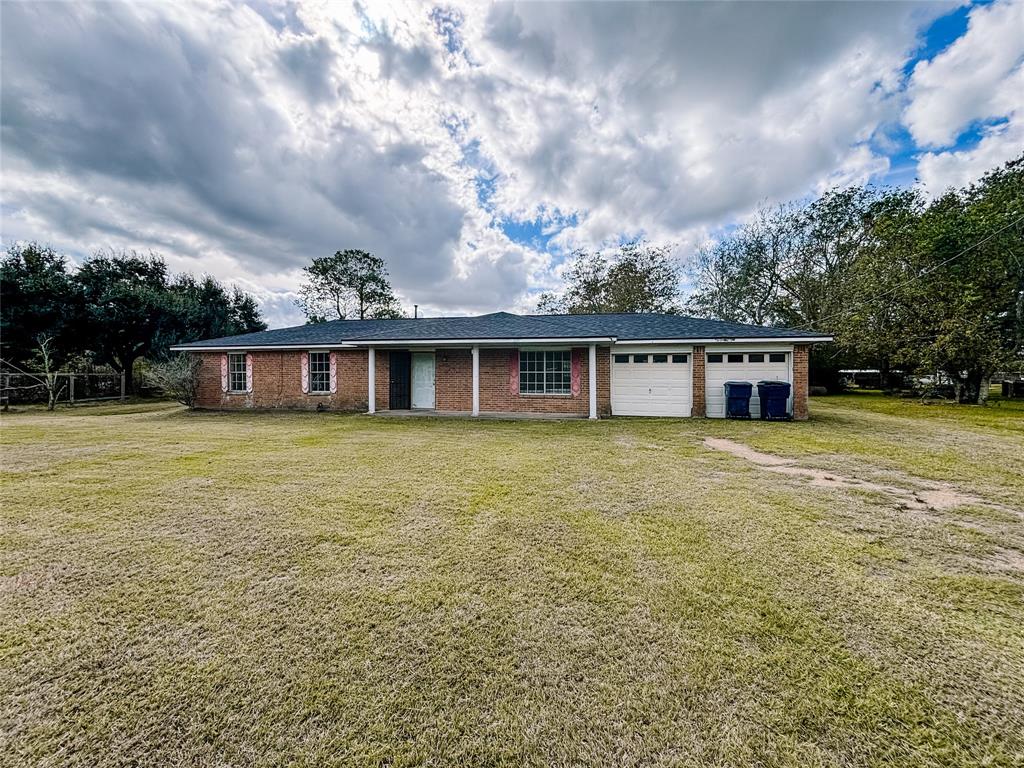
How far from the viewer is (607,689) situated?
1.78m

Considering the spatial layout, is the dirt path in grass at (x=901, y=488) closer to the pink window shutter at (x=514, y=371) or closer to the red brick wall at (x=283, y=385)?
the pink window shutter at (x=514, y=371)

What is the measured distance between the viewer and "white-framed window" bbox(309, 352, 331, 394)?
13.7 meters

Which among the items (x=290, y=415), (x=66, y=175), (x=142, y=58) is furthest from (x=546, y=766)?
(x=66, y=175)

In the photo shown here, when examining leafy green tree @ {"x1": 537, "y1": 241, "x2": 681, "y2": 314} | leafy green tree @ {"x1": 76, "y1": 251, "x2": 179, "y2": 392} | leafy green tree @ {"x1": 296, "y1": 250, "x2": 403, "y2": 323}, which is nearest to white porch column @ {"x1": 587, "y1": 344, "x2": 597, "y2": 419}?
leafy green tree @ {"x1": 537, "y1": 241, "x2": 681, "y2": 314}

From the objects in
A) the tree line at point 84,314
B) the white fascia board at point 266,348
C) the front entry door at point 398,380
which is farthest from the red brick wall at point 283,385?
the tree line at point 84,314

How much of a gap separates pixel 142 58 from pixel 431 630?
46.8 ft

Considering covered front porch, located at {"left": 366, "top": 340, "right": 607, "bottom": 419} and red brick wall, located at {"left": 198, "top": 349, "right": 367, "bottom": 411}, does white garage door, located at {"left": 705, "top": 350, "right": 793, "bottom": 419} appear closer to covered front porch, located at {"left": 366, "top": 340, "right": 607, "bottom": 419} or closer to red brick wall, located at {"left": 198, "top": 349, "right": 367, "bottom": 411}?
covered front porch, located at {"left": 366, "top": 340, "right": 607, "bottom": 419}

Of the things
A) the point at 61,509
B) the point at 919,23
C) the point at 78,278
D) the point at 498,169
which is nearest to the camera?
the point at 61,509

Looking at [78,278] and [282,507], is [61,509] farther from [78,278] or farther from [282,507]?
[78,278]

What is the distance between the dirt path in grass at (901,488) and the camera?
4234mm

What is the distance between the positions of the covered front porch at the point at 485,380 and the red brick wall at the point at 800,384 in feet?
18.0

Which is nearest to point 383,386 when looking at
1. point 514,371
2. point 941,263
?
point 514,371

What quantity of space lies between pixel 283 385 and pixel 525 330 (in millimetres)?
8930

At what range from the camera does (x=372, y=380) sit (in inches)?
489
